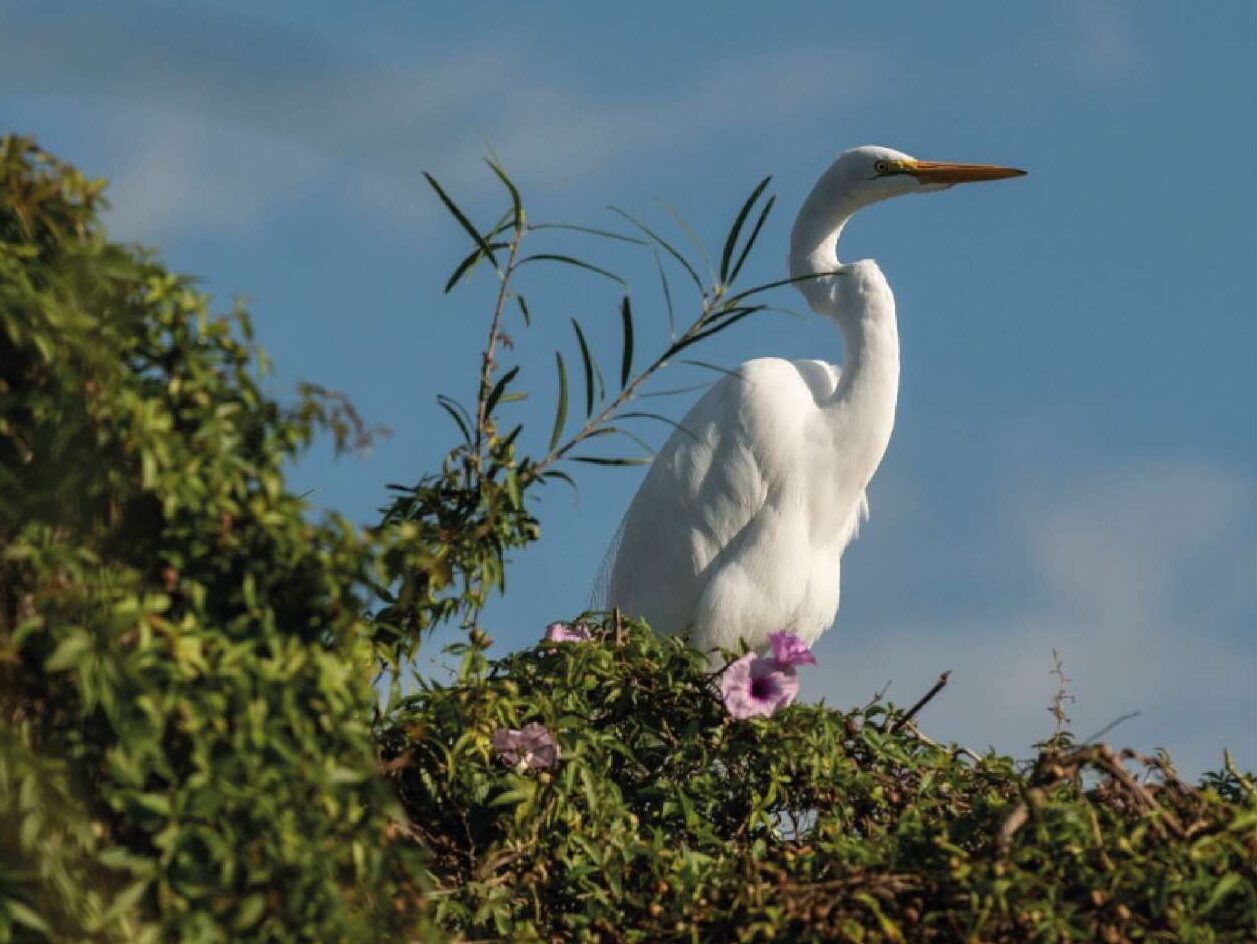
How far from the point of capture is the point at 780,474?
643 cm

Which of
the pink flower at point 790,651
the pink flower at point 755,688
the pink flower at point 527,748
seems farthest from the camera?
the pink flower at point 790,651

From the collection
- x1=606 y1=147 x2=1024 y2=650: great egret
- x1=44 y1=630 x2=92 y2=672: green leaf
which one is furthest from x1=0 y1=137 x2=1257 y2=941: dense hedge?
x1=606 y1=147 x2=1024 y2=650: great egret

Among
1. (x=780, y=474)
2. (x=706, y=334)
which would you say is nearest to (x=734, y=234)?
(x=706, y=334)

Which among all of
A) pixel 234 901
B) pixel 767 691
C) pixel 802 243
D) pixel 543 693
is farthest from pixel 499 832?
pixel 802 243

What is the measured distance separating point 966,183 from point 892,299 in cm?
72

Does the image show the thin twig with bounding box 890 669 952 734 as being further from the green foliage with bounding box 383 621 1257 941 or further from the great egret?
the great egret

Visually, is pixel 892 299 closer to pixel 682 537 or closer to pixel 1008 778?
pixel 682 537

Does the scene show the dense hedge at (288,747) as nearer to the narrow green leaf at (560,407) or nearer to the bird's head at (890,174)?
the narrow green leaf at (560,407)

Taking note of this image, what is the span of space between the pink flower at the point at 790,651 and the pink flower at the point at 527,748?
2.10ft

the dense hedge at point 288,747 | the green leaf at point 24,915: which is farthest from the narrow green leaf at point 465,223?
the green leaf at point 24,915

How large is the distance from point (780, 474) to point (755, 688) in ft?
9.24

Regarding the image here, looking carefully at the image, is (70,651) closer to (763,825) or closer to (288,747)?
(288,747)

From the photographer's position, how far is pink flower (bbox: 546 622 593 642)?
12.5 feet

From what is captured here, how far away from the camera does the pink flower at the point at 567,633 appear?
150 inches
